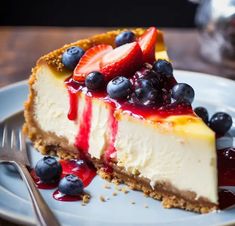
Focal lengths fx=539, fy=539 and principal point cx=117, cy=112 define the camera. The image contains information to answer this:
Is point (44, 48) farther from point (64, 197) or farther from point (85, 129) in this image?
point (64, 197)

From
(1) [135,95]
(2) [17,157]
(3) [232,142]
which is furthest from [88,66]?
(3) [232,142]

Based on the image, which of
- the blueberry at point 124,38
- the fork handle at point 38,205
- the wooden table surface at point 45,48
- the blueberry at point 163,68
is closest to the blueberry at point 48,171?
the fork handle at point 38,205

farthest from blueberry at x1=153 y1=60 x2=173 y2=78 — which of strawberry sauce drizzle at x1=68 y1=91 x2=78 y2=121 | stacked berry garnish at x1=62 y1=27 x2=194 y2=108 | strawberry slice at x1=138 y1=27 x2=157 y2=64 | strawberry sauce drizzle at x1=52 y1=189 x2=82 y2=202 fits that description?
strawberry sauce drizzle at x1=52 y1=189 x2=82 y2=202

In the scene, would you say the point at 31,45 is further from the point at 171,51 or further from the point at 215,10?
the point at 215,10

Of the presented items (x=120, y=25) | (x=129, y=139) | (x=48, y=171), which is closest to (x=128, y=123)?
(x=129, y=139)

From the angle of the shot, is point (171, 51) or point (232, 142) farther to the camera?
point (171, 51)
